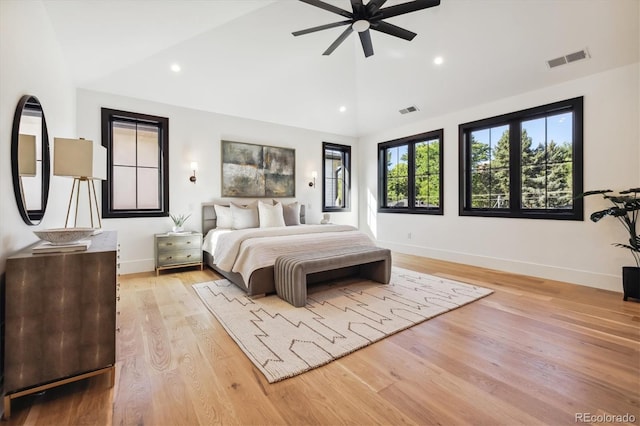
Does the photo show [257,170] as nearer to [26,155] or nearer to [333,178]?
[333,178]

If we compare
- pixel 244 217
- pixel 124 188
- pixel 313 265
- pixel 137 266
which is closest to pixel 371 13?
pixel 313 265

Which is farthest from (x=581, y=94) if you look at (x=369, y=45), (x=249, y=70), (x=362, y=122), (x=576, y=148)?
(x=249, y=70)

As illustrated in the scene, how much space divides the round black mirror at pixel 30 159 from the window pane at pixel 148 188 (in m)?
2.22

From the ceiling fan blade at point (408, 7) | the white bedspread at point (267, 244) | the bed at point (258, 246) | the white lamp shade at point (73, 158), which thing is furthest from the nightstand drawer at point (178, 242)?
the ceiling fan blade at point (408, 7)

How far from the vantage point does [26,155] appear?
190 centimetres

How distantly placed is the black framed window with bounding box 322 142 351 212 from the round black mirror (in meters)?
4.85

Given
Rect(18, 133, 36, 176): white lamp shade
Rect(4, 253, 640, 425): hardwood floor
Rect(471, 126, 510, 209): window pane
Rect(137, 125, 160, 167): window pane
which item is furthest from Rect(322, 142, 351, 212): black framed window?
Rect(18, 133, 36, 176): white lamp shade

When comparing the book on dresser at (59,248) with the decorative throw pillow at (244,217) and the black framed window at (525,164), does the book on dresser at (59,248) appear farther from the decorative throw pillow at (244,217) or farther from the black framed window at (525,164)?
the black framed window at (525,164)

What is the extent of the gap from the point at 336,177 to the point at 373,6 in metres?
4.42

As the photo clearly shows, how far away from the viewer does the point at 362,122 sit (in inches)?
252

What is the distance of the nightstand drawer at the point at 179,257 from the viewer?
4246 mm

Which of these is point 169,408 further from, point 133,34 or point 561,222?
point 561,222

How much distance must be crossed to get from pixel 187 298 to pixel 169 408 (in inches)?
74.6

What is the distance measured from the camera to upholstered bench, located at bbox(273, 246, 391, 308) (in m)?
2.95
